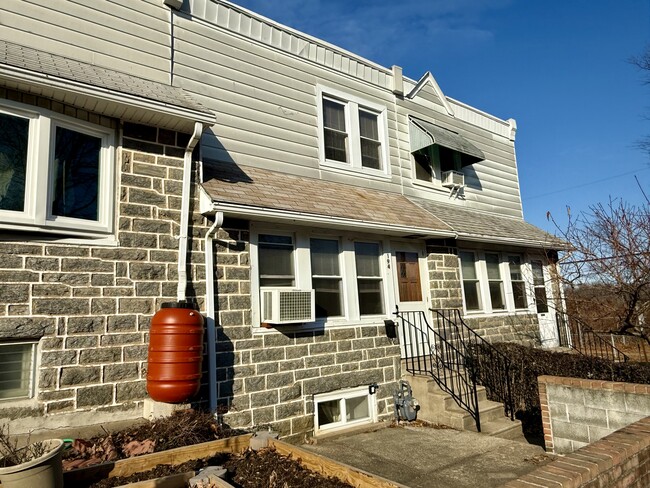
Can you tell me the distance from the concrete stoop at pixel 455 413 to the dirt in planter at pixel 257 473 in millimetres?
3531

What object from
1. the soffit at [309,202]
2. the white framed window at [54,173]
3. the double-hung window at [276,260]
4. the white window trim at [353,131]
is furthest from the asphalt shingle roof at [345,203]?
the white framed window at [54,173]

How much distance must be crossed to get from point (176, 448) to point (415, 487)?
2361mm

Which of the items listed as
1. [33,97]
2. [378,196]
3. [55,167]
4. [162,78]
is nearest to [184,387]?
[55,167]

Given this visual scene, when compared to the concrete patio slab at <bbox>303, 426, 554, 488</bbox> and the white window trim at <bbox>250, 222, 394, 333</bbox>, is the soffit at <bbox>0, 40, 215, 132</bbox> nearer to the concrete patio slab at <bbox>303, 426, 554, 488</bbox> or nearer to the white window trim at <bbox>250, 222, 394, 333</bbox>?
the white window trim at <bbox>250, 222, 394, 333</bbox>

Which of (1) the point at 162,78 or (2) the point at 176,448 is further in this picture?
(1) the point at 162,78

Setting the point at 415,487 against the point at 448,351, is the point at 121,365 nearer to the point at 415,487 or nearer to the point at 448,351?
the point at 415,487

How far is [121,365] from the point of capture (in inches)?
198

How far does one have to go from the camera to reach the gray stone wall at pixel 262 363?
590 cm

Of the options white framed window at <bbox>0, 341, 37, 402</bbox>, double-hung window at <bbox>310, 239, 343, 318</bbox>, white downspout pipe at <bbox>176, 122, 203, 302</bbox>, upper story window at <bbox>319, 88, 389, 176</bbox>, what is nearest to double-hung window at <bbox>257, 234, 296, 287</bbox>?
double-hung window at <bbox>310, 239, 343, 318</bbox>

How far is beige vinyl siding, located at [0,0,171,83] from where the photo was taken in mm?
5312

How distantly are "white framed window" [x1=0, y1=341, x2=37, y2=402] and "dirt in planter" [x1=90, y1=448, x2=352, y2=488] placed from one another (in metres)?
1.56

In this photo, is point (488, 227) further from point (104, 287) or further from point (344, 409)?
point (104, 287)

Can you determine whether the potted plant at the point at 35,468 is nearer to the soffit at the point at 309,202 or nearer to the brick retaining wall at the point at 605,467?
the brick retaining wall at the point at 605,467

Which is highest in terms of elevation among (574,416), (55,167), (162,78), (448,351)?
(162,78)
